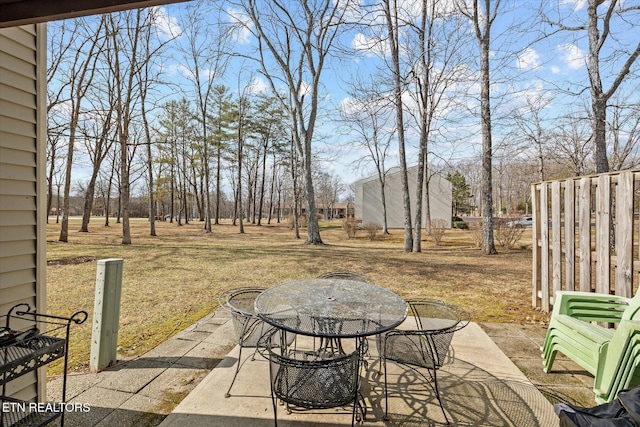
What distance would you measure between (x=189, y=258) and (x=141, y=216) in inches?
1410

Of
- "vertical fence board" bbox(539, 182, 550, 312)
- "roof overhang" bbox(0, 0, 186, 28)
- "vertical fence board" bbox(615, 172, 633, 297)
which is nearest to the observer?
"roof overhang" bbox(0, 0, 186, 28)

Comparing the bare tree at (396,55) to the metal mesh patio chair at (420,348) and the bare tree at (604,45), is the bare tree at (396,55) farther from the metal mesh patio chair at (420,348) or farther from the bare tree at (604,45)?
the metal mesh patio chair at (420,348)

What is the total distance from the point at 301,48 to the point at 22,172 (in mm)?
10843

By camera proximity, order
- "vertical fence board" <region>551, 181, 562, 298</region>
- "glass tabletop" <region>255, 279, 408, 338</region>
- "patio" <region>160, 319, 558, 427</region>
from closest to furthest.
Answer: "glass tabletop" <region>255, 279, 408, 338</region> < "patio" <region>160, 319, 558, 427</region> < "vertical fence board" <region>551, 181, 562, 298</region>

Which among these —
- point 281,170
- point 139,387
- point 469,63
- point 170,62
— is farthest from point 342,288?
point 281,170

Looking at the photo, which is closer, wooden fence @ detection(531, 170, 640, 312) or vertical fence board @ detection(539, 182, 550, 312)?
wooden fence @ detection(531, 170, 640, 312)

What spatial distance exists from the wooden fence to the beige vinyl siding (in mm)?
4745

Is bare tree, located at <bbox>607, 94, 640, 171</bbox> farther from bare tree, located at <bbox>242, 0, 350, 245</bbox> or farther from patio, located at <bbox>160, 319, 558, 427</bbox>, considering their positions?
patio, located at <bbox>160, 319, 558, 427</bbox>

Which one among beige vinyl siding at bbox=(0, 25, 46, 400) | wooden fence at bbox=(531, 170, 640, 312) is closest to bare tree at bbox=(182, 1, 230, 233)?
beige vinyl siding at bbox=(0, 25, 46, 400)

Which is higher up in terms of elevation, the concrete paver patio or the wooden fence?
the wooden fence

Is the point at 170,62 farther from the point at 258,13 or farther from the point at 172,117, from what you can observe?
the point at 172,117

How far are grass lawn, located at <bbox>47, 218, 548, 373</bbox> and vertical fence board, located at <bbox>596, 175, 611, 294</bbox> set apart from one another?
97 centimetres

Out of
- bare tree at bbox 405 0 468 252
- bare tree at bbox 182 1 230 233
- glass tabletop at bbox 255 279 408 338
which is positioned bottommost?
glass tabletop at bbox 255 279 408 338

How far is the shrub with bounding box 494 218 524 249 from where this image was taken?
10.3 meters
